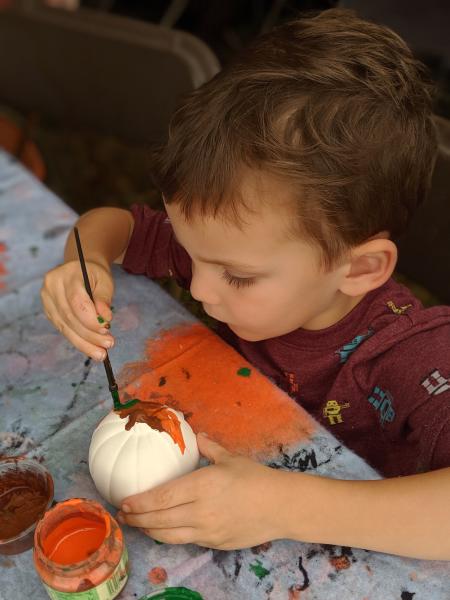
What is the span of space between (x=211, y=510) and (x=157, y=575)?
0.31ft

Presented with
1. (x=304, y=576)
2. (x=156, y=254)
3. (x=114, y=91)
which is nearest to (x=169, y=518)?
(x=304, y=576)

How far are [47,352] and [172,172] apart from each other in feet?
1.16

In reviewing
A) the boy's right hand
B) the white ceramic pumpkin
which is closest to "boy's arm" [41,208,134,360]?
the boy's right hand

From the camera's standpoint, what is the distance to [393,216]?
84cm

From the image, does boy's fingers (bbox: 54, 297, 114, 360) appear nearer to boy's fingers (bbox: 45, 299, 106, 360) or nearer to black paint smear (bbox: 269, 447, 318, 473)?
boy's fingers (bbox: 45, 299, 106, 360)

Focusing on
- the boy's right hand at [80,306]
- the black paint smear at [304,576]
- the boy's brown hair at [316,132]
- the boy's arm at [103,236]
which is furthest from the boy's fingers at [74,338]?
the black paint smear at [304,576]

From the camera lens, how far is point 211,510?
0.67m

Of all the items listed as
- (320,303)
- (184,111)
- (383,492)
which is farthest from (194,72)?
(383,492)

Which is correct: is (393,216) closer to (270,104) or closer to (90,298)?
(270,104)

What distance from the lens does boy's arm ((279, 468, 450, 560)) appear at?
0.67 m

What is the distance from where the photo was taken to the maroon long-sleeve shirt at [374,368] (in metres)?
0.80

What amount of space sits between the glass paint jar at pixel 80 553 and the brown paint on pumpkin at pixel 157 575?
0.03 meters

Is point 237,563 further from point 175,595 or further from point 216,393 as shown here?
point 216,393

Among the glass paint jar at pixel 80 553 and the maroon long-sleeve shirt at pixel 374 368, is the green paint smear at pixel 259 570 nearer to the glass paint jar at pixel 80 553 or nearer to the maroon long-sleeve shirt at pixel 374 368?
the glass paint jar at pixel 80 553
